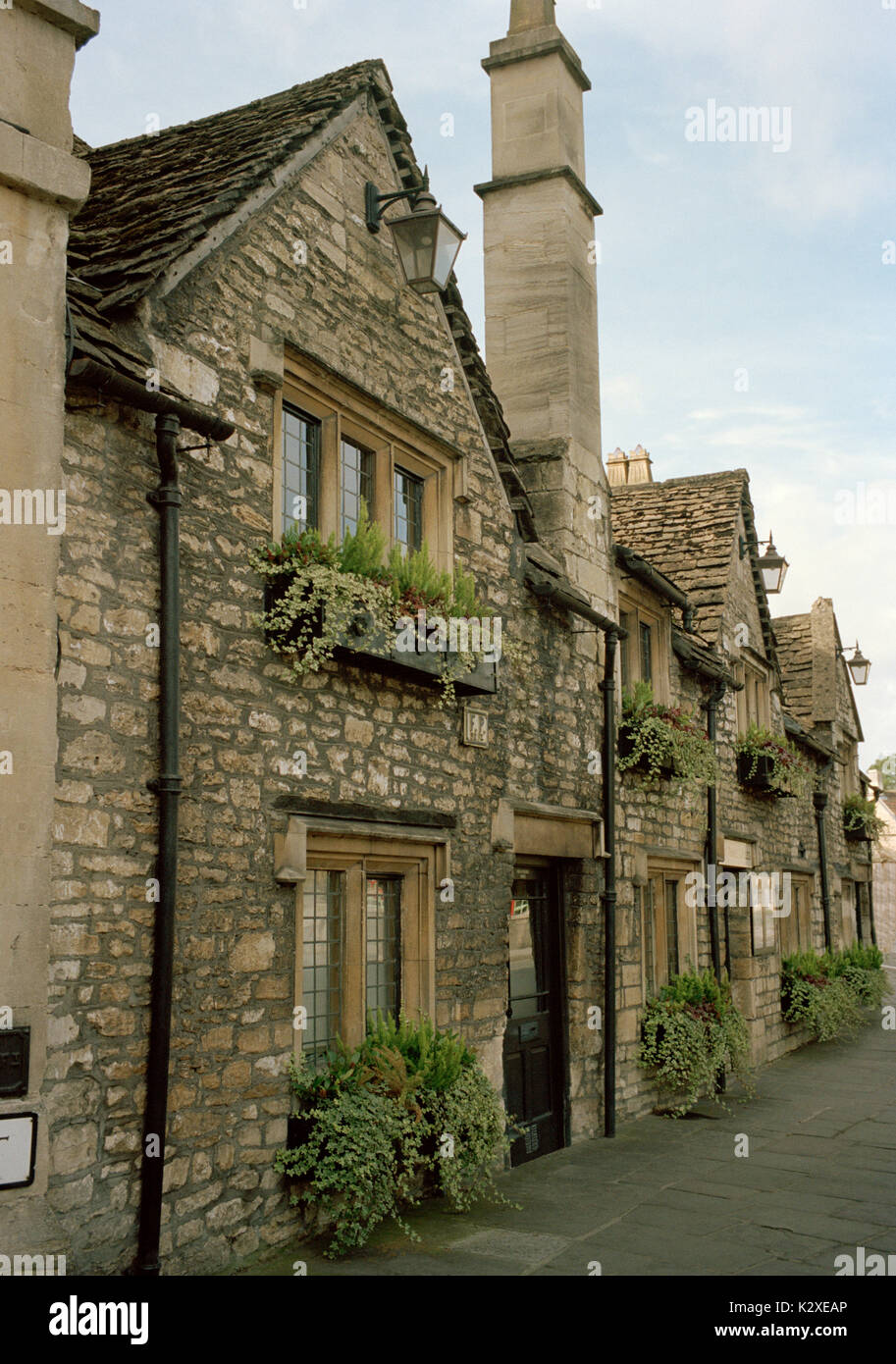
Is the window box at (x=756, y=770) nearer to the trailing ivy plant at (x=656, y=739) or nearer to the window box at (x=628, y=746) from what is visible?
the trailing ivy plant at (x=656, y=739)

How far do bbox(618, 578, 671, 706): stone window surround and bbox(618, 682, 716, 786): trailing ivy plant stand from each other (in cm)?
38

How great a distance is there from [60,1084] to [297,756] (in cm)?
222

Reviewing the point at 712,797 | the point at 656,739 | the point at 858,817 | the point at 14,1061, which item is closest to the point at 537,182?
the point at 656,739

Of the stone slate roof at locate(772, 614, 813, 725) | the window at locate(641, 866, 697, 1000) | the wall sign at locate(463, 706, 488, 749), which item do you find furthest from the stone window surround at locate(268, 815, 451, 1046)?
the stone slate roof at locate(772, 614, 813, 725)

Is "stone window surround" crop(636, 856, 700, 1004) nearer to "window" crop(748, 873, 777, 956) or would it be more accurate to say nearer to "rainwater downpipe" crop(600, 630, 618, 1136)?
"rainwater downpipe" crop(600, 630, 618, 1136)

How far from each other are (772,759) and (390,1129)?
411 inches

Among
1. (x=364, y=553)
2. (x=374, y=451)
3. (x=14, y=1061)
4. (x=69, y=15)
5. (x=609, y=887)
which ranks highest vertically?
(x=69, y=15)

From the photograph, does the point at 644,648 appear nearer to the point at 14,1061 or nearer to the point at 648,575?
the point at 648,575

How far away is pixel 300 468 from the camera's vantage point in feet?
24.1

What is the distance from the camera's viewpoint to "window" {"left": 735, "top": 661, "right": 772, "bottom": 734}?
1666cm

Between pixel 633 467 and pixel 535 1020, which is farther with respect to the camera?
pixel 633 467

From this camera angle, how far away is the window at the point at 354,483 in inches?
305

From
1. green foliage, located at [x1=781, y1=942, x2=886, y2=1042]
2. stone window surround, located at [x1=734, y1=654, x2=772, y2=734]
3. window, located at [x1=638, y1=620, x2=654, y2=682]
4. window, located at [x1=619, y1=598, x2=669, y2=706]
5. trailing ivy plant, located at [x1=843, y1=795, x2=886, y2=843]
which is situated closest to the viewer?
window, located at [x1=619, y1=598, x2=669, y2=706]
